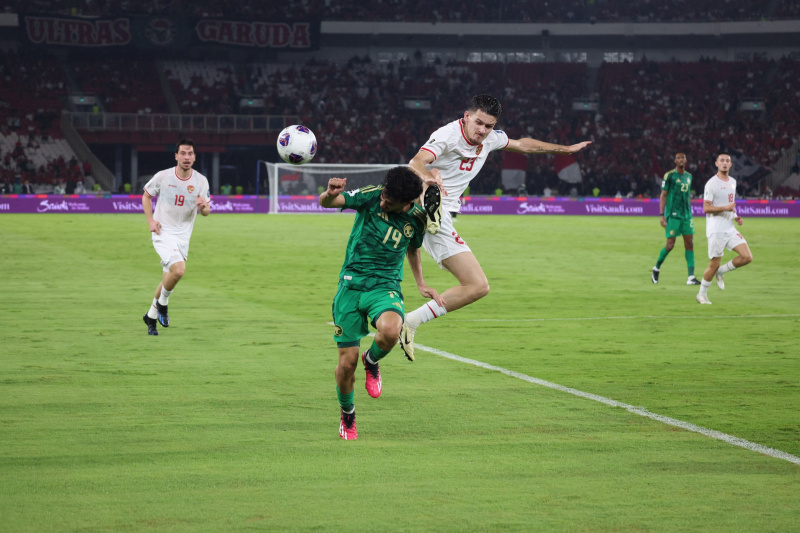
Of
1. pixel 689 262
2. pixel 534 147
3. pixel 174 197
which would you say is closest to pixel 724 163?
pixel 689 262

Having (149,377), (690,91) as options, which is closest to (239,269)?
(149,377)

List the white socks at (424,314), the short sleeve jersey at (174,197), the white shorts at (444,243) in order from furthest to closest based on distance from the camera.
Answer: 1. the short sleeve jersey at (174,197)
2. the white shorts at (444,243)
3. the white socks at (424,314)

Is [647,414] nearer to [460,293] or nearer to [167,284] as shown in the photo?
[460,293]

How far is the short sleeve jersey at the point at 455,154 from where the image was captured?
914 centimetres

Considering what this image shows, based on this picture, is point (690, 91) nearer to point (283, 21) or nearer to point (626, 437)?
point (283, 21)

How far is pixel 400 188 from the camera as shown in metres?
6.30

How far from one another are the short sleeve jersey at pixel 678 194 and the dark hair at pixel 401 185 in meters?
13.2

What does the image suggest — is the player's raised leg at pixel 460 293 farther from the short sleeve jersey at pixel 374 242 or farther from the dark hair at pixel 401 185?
the dark hair at pixel 401 185

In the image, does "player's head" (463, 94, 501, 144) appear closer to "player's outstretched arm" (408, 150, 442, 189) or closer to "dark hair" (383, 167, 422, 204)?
"player's outstretched arm" (408, 150, 442, 189)

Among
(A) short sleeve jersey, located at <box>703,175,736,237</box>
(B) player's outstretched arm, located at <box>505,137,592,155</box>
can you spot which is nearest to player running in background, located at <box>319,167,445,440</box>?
(B) player's outstretched arm, located at <box>505,137,592,155</box>

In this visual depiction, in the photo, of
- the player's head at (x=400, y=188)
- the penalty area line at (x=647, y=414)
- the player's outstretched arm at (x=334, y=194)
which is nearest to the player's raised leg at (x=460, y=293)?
the penalty area line at (x=647, y=414)

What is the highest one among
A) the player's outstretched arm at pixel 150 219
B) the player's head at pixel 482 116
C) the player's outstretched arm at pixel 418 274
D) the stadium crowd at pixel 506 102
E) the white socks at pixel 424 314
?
the stadium crowd at pixel 506 102

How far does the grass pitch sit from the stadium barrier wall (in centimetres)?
2665

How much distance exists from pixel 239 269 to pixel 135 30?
38928 millimetres
